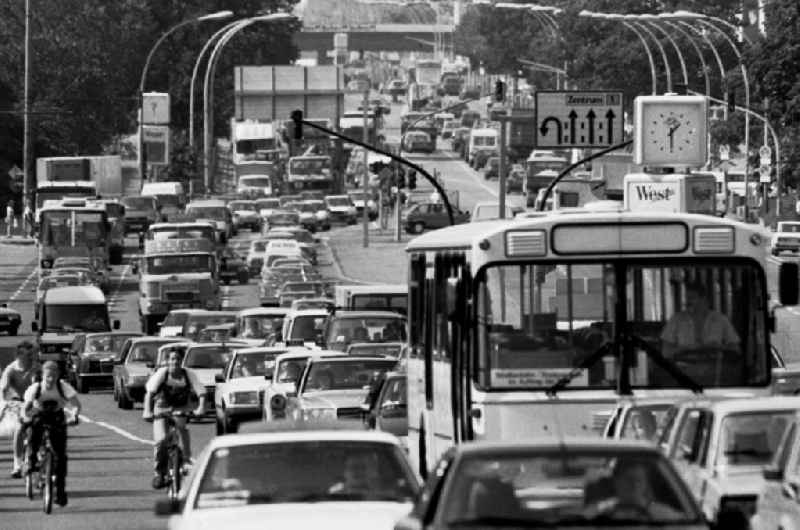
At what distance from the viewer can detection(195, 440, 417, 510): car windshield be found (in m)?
15.7

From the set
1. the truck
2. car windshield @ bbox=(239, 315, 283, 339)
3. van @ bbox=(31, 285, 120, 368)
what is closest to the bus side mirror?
car windshield @ bbox=(239, 315, 283, 339)

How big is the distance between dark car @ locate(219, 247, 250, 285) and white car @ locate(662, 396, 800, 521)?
6823 centimetres

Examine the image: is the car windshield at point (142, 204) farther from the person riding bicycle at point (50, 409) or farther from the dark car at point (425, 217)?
the person riding bicycle at point (50, 409)

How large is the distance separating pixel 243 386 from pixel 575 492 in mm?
23536

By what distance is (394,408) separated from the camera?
91.0ft

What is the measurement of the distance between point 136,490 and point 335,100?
11869 centimetres

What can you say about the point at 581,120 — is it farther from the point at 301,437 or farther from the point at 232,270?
the point at 232,270

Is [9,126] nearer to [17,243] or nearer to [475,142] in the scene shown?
[17,243]

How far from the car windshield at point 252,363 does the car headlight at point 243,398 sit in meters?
1.22

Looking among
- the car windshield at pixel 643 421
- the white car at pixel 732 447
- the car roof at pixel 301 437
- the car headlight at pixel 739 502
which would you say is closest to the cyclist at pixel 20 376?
the car windshield at pixel 643 421

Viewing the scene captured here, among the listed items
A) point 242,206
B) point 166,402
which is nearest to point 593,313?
point 166,402

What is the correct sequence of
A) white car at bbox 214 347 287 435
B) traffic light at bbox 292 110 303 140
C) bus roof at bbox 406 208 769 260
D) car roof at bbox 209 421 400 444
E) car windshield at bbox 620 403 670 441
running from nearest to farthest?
car roof at bbox 209 421 400 444 < car windshield at bbox 620 403 670 441 < bus roof at bbox 406 208 769 260 < white car at bbox 214 347 287 435 < traffic light at bbox 292 110 303 140

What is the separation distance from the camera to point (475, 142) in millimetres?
158625

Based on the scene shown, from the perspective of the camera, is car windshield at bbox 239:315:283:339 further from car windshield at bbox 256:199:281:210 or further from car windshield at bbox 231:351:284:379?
car windshield at bbox 256:199:281:210
